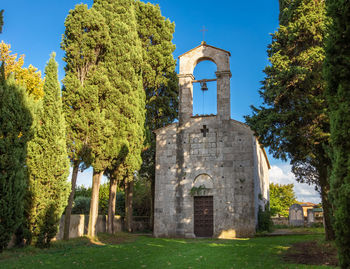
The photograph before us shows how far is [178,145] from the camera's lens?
19000mm

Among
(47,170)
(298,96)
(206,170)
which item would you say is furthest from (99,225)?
(298,96)

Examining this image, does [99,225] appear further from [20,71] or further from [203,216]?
[20,71]

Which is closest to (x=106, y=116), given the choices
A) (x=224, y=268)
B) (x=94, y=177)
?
(x=94, y=177)

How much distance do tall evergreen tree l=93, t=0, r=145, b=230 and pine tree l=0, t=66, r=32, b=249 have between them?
212 inches

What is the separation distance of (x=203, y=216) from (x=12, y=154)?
10.8 metres

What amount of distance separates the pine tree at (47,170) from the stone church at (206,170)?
7.46 meters

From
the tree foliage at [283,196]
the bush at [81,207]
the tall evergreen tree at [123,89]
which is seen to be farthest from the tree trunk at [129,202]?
the tree foliage at [283,196]

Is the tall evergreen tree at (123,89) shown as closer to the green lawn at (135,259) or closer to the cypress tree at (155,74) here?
the cypress tree at (155,74)

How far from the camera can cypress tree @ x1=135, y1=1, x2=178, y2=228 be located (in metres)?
21.9

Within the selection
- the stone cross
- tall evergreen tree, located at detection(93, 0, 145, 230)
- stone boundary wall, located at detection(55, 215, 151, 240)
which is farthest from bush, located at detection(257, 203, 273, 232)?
stone boundary wall, located at detection(55, 215, 151, 240)

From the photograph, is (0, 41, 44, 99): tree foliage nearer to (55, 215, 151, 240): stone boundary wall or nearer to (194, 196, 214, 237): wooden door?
(55, 215, 151, 240): stone boundary wall

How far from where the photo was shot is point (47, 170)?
11.9 metres

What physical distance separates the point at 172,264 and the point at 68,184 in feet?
19.5

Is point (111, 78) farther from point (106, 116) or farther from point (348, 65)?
point (348, 65)
